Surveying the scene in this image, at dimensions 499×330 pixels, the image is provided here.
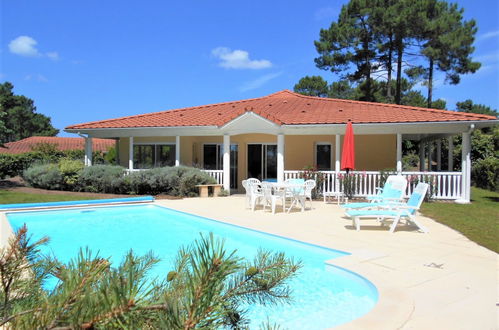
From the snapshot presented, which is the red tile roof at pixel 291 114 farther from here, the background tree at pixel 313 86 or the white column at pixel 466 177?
the background tree at pixel 313 86

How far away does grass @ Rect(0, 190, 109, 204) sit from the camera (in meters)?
15.5

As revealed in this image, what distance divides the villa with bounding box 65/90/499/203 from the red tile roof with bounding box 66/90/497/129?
0.14 ft

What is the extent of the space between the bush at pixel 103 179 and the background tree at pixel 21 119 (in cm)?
5560

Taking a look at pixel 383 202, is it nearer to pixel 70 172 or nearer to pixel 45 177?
pixel 70 172

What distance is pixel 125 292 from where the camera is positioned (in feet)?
3.93

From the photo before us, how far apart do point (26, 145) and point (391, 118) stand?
44.1 meters

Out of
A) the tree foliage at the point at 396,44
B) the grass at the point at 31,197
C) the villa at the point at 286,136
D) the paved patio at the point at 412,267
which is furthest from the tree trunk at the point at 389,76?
the grass at the point at 31,197

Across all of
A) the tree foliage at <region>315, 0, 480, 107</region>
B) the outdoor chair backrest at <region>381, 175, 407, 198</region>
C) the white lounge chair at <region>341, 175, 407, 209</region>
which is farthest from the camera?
the tree foliage at <region>315, 0, 480, 107</region>

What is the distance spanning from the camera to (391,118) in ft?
54.0

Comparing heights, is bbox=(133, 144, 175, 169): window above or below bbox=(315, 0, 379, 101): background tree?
below

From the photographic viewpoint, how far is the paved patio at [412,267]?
3.99 m

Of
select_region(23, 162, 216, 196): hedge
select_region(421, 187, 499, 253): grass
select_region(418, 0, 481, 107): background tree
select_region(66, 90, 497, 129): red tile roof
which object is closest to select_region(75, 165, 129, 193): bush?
select_region(23, 162, 216, 196): hedge

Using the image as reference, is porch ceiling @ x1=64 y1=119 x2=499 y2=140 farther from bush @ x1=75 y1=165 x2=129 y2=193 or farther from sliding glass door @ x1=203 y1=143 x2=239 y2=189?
bush @ x1=75 y1=165 x2=129 y2=193

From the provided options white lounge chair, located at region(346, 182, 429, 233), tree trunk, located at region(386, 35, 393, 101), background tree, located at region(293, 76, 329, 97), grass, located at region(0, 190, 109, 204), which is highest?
background tree, located at region(293, 76, 329, 97)
